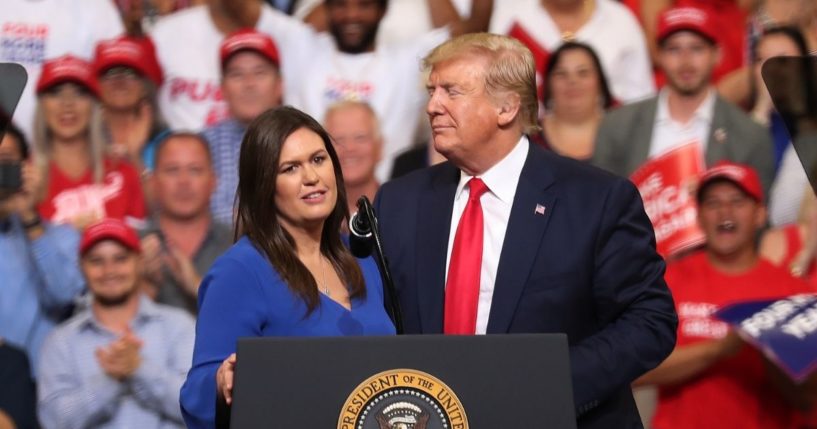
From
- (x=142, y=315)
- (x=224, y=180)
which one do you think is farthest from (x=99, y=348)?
(x=224, y=180)

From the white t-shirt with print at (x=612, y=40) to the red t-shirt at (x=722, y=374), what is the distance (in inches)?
33.7

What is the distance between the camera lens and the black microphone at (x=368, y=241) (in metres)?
2.39

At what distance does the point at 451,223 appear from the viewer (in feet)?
9.14

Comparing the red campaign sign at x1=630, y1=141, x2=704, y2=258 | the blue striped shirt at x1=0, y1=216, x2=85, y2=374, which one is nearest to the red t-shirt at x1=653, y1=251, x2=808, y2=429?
the red campaign sign at x1=630, y1=141, x2=704, y2=258

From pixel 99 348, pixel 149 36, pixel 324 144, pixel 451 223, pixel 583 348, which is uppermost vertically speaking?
pixel 149 36

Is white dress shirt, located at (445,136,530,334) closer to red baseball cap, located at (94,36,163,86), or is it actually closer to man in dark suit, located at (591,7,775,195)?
man in dark suit, located at (591,7,775,195)

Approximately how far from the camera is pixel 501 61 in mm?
2783

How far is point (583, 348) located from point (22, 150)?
285cm

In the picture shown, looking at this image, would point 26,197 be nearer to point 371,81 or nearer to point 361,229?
point 371,81

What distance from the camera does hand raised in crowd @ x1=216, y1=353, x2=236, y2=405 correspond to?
2086 mm

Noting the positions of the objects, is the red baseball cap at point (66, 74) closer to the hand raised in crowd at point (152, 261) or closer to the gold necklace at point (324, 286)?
the hand raised in crowd at point (152, 261)

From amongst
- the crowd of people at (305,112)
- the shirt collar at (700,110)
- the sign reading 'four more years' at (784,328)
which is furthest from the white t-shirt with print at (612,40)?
the sign reading 'four more years' at (784,328)

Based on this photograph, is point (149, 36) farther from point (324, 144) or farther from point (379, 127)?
point (324, 144)

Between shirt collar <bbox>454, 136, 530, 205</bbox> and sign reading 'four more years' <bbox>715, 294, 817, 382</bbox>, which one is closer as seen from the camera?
shirt collar <bbox>454, 136, 530, 205</bbox>
